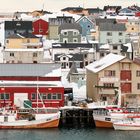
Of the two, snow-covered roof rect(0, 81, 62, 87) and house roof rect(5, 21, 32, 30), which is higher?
house roof rect(5, 21, 32, 30)

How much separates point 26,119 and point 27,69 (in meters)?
5.46

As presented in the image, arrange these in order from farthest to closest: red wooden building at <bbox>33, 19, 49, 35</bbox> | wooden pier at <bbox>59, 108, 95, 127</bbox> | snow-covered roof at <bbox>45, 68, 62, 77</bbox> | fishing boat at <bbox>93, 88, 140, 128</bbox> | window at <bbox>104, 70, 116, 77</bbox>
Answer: red wooden building at <bbox>33, 19, 49, 35</bbox> → snow-covered roof at <bbox>45, 68, 62, 77</bbox> → window at <bbox>104, 70, 116, 77</bbox> → wooden pier at <bbox>59, 108, 95, 127</bbox> → fishing boat at <bbox>93, 88, 140, 128</bbox>

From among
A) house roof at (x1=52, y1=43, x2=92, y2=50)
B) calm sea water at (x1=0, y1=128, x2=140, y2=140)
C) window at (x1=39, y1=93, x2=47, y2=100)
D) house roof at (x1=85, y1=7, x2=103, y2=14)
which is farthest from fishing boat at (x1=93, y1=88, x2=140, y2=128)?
house roof at (x1=85, y1=7, x2=103, y2=14)

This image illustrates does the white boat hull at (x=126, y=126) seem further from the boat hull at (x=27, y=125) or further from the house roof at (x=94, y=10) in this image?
the house roof at (x=94, y=10)

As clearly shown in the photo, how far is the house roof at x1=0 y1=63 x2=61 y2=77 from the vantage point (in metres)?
36.2

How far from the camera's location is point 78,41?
201ft

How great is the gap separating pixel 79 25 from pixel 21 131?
115 feet

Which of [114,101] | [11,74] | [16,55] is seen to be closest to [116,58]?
[114,101]

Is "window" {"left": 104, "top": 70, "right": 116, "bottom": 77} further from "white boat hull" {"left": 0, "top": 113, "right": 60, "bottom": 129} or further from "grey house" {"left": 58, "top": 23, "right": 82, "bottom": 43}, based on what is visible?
"grey house" {"left": 58, "top": 23, "right": 82, "bottom": 43}

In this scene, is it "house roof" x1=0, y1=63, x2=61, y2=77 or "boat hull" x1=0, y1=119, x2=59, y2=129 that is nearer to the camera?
"boat hull" x1=0, y1=119, x2=59, y2=129

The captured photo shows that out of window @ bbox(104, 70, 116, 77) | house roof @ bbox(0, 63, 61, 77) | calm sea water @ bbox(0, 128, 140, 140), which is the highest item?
house roof @ bbox(0, 63, 61, 77)

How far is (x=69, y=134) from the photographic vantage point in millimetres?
30906

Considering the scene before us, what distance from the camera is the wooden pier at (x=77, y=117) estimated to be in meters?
34.2

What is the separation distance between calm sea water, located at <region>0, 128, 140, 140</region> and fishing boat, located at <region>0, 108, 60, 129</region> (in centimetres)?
51
